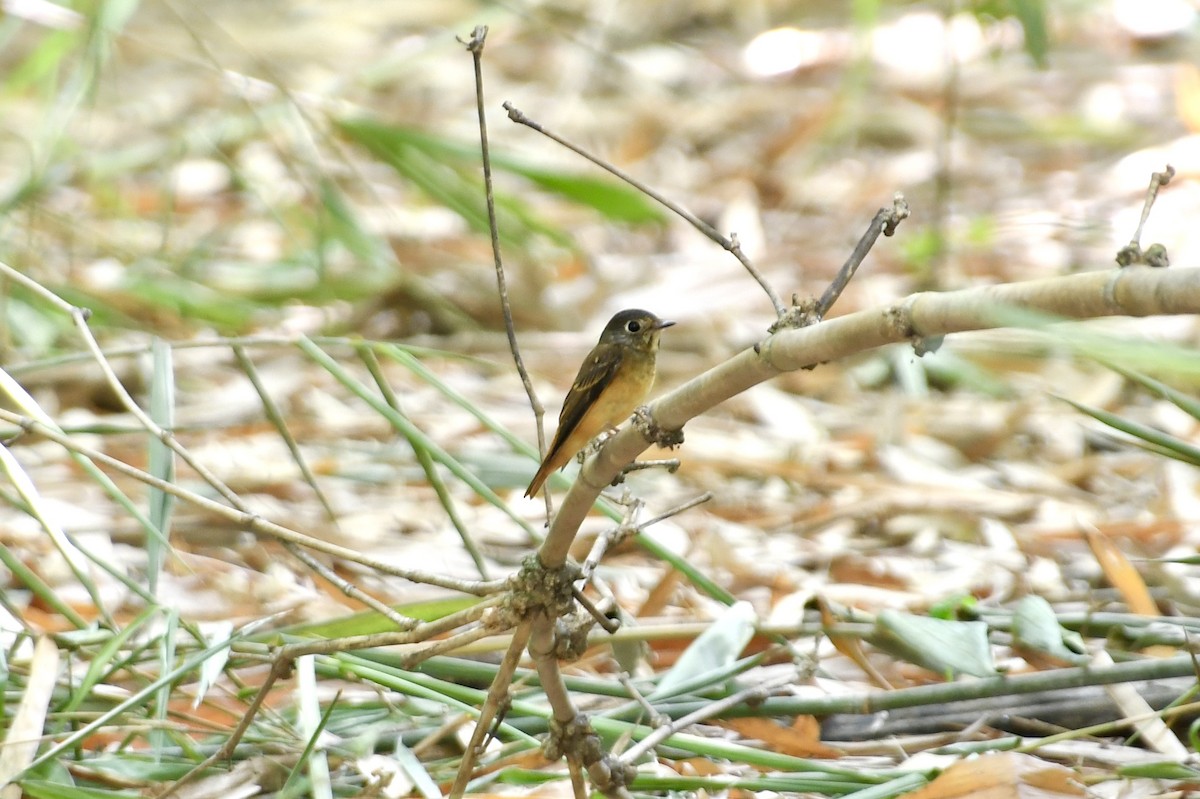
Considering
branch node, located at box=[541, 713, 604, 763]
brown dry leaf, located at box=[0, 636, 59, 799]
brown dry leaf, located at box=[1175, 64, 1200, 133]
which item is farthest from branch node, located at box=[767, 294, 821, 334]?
brown dry leaf, located at box=[1175, 64, 1200, 133]

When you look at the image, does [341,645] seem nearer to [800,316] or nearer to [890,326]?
[800,316]

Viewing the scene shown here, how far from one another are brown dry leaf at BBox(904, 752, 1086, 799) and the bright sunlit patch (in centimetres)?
629

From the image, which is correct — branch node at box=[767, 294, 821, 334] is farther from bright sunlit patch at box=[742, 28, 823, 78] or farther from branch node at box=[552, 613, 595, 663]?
bright sunlit patch at box=[742, 28, 823, 78]

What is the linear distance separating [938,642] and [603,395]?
0.58 m

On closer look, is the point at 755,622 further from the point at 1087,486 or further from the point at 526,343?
the point at 526,343

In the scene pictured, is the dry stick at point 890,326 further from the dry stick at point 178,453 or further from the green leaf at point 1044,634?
the green leaf at point 1044,634

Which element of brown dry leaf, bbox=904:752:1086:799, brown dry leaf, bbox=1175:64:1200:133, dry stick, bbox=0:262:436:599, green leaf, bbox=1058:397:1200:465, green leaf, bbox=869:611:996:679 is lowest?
→ brown dry leaf, bbox=904:752:1086:799

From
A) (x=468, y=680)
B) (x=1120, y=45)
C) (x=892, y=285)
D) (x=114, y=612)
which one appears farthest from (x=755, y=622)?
(x=1120, y=45)

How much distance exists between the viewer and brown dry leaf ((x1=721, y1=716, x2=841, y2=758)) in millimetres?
1938

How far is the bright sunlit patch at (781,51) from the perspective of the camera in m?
7.57

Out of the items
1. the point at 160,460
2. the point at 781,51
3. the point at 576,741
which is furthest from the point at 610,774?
the point at 781,51

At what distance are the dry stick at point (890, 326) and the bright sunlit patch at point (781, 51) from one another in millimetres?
6436

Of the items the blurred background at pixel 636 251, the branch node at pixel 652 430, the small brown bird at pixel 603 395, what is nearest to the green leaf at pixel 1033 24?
the blurred background at pixel 636 251

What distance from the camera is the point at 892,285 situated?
477 centimetres
